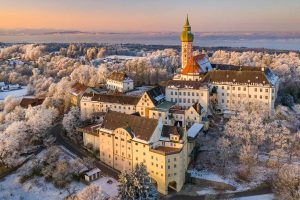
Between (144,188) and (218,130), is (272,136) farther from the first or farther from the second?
(144,188)

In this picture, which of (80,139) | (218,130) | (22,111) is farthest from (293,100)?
(22,111)

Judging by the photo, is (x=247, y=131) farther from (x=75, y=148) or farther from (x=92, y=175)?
(x=75, y=148)

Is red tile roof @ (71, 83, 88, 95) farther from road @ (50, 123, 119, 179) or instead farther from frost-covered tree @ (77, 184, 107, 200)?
frost-covered tree @ (77, 184, 107, 200)

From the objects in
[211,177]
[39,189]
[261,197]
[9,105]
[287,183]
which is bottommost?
[39,189]

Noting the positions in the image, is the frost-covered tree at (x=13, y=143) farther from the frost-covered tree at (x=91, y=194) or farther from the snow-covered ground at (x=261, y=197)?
the snow-covered ground at (x=261, y=197)

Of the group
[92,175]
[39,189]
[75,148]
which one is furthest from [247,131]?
[39,189]
